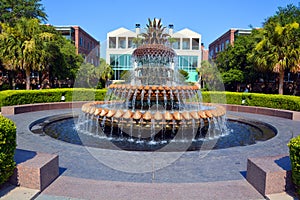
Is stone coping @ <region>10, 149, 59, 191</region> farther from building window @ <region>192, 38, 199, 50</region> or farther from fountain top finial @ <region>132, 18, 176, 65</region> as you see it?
building window @ <region>192, 38, 199, 50</region>

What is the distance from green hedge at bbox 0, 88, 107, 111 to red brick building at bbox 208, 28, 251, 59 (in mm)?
24985

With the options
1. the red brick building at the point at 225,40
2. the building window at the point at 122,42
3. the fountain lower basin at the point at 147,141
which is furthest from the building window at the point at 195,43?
the fountain lower basin at the point at 147,141

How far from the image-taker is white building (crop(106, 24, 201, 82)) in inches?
1877

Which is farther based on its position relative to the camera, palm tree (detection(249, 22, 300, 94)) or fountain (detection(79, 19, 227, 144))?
palm tree (detection(249, 22, 300, 94))

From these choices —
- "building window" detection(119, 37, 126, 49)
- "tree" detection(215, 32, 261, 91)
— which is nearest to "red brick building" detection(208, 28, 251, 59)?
"tree" detection(215, 32, 261, 91)

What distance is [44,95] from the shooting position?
55.5 feet

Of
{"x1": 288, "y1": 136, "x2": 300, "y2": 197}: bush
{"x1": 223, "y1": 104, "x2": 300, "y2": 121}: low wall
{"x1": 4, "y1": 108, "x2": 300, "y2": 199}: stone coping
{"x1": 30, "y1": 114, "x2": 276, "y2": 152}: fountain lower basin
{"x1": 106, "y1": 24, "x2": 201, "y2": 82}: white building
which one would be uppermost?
{"x1": 106, "y1": 24, "x2": 201, "y2": 82}: white building

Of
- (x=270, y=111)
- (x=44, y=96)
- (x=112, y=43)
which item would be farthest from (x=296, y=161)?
(x=112, y=43)

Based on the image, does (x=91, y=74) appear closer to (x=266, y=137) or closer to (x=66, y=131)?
(x=66, y=131)

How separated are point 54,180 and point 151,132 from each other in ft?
14.0

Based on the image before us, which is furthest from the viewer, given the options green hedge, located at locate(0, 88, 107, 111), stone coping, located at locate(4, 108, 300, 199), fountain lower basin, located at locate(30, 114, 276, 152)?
green hedge, located at locate(0, 88, 107, 111)

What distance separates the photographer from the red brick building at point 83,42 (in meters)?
48.3

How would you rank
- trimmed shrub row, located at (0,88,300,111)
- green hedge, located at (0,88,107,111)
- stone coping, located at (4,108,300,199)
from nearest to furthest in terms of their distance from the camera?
stone coping, located at (4,108,300,199) < green hedge, located at (0,88,107,111) < trimmed shrub row, located at (0,88,300,111)

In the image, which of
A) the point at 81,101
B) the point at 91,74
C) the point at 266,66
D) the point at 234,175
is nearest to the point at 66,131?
the point at 234,175
